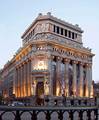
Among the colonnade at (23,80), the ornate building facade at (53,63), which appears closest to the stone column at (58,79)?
the ornate building facade at (53,63)

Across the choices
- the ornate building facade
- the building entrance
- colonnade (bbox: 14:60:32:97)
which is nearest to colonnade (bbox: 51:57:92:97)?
the ornate building facade

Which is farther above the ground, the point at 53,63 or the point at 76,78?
the point at 53,63

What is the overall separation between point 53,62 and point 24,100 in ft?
53.0

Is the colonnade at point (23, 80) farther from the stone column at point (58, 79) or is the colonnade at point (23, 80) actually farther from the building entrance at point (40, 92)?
the stone column at point (58, 79)

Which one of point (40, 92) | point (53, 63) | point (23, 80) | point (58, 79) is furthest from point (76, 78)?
point (23, 80)

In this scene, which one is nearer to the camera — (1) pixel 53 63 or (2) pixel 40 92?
(2) pixel 40 92

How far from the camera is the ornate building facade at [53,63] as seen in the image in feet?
315

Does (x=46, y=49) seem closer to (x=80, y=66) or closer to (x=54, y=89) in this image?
(x=54, y=89)

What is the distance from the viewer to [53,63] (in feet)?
328

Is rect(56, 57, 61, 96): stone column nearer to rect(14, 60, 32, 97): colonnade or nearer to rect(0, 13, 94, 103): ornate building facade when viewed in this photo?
rect(0, 13, 94, 103): ornate building facade

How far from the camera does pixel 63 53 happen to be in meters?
103

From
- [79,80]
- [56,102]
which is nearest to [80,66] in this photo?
[79,80]

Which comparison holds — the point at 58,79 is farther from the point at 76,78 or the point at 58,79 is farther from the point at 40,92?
the point at 76,78

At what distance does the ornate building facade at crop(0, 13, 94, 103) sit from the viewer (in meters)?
96.1
